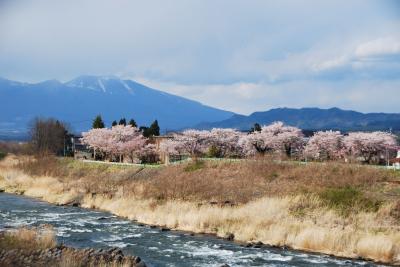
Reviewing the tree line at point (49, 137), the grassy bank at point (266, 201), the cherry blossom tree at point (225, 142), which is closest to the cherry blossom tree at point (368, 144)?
the grassy bank at point (266, 201)

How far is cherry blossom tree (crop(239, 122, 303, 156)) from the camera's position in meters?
66.7

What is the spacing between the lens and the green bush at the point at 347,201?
104 feet

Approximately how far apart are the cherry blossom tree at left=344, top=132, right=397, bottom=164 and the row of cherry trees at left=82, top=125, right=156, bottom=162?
31404mm

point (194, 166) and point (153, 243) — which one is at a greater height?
point (194, 166)

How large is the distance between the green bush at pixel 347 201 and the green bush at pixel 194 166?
1980 cm

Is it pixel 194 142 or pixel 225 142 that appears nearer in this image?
pixel 225 142

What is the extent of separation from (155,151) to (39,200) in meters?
31.4

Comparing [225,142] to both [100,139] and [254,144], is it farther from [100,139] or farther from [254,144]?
[100,139]

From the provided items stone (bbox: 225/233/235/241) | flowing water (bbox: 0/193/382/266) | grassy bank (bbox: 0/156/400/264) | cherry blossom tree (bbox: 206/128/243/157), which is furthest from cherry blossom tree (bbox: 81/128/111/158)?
stone (bbox: 225/233/235/241)

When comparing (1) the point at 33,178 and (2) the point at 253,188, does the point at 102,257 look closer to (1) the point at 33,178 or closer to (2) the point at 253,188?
(2) the point at 253,188

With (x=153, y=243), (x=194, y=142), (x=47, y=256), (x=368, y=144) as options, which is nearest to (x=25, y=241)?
(x=47, y=256)

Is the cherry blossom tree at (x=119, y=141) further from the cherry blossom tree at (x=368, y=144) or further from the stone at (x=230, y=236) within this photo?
the stone at (x=230, y=236)

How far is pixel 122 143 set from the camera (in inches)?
3068

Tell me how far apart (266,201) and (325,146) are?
3123 centimetres
